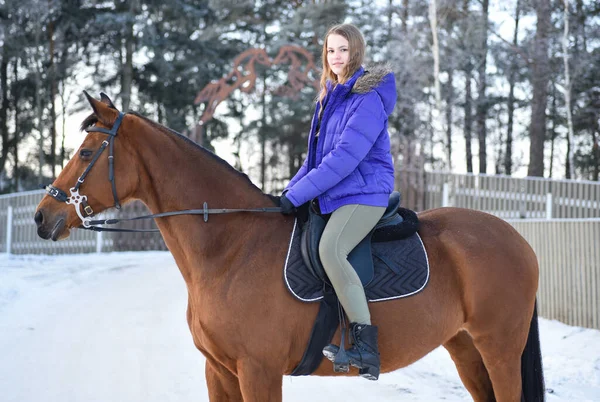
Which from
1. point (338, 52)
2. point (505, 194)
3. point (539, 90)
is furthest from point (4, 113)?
point (338, 52)

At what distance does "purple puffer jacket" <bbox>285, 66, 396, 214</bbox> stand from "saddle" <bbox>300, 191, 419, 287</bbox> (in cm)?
10

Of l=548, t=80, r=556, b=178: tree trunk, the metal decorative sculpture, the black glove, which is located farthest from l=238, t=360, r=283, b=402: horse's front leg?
l=548, t=80, r=556, b=178: tree trunk

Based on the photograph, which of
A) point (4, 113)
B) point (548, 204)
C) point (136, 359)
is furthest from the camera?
point (4, 113)

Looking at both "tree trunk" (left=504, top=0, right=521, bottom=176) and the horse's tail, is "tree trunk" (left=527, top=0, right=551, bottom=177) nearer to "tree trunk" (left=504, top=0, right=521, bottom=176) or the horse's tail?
"tree trunk" (left=504, top=0, right=521, bottom=176)

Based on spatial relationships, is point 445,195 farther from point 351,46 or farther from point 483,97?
point 351,46

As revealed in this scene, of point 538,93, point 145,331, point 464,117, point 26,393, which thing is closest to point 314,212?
point 26,393

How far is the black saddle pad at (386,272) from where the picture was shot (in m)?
3.09

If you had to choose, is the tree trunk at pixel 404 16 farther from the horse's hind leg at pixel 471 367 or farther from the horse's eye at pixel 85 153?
the horse's eye at pixel 85 153

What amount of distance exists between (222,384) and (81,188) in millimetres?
1277

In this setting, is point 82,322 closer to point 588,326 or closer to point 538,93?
point 588,326

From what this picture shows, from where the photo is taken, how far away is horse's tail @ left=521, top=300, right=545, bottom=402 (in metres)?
3.69

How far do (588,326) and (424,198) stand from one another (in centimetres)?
924

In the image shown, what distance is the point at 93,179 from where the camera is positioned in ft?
10.2

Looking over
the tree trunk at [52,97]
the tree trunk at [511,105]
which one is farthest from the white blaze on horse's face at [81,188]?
the tree trunk at [52,97]
